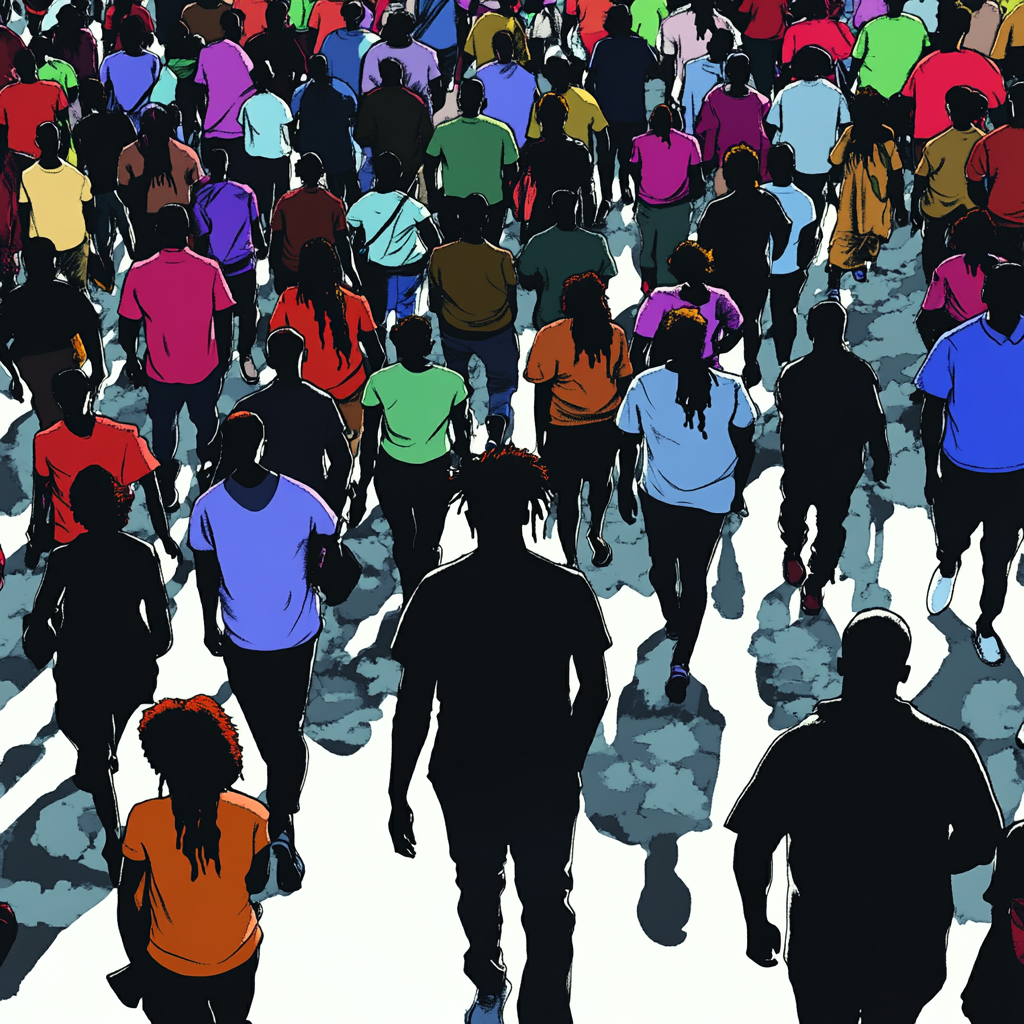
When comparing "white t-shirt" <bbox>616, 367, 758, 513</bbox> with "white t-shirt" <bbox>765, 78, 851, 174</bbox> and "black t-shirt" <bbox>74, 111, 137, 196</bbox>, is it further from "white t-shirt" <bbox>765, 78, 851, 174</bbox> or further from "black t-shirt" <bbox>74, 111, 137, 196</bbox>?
"black t-shirt" <bbox>74, 111, 137, 196</bbox>

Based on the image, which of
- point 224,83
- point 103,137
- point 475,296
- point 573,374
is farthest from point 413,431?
point 224,83

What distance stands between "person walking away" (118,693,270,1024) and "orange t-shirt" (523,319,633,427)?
133 inches

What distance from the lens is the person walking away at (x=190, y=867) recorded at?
393 centimetres

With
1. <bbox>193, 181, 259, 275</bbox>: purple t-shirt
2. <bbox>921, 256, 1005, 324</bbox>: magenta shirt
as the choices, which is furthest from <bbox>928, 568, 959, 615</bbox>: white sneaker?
<bbox>193, 181, 259, 275</bbox>: purple t-shirt

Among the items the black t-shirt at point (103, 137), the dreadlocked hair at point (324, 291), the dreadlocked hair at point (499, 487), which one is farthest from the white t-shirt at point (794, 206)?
the dreadlocked hair at point (499, 487)

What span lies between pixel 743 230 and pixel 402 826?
17.3ft

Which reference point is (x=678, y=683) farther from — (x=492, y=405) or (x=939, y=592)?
(x=492, y=405)

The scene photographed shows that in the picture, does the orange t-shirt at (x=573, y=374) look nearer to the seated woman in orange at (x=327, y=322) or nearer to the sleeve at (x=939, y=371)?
the seated woman in orange at (x=327, y=322)

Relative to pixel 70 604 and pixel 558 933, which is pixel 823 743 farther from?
pixel 70 604

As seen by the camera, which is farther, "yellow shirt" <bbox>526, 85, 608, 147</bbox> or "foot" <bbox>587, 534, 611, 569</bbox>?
"yellow shirt" <bbox>526, 85, 608, 147</bbox>

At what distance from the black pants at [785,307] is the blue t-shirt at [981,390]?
2.74 m

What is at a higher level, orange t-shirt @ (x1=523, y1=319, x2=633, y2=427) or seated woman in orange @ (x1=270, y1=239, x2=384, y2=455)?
seated woman in orange @ (x1=270, y1=239, x2=384, y2=455)

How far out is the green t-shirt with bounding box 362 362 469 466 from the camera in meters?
6.66

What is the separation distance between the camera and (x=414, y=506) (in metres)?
6.91
